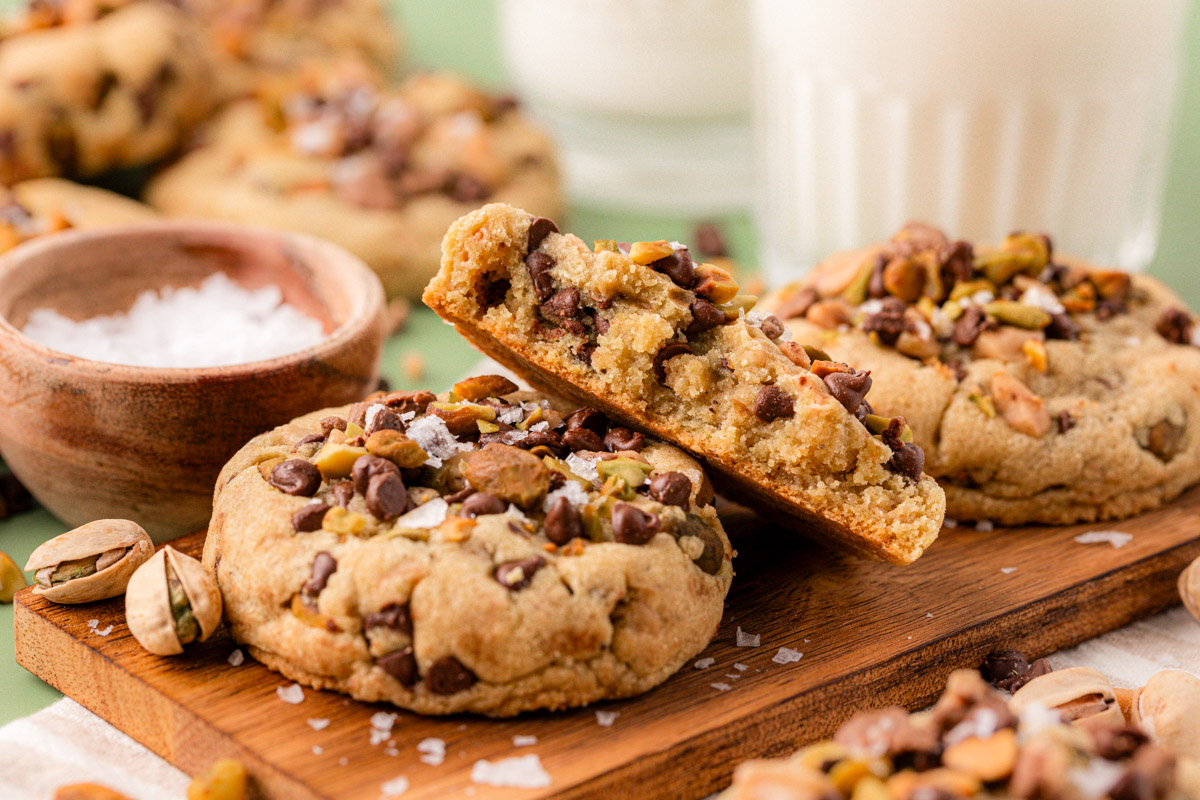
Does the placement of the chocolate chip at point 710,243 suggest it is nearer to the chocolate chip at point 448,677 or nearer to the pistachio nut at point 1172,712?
the pistachio nut at point 1172,712

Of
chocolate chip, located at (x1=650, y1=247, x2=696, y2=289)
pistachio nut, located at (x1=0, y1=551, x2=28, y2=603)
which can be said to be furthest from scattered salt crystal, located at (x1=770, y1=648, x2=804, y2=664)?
pistachio nut, located at (x1=0, y1=551, x2=28, y2=603)

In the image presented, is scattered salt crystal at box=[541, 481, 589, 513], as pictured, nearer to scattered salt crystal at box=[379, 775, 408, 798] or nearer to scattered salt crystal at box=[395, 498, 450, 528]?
scattered salt crystal at box=[395, 498, 450, 528]

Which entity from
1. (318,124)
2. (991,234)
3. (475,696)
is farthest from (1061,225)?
(475,696)

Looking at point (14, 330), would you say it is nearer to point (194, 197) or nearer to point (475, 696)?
point (475, 696)

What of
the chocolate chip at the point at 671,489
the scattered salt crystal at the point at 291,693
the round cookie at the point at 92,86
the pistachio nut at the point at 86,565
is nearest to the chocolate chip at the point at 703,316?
the chocolate chip at the point at 671,489

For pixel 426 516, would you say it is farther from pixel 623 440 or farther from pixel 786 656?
pixel 786 656

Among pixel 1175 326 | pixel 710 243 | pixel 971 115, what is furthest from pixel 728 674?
pixel 710 243
